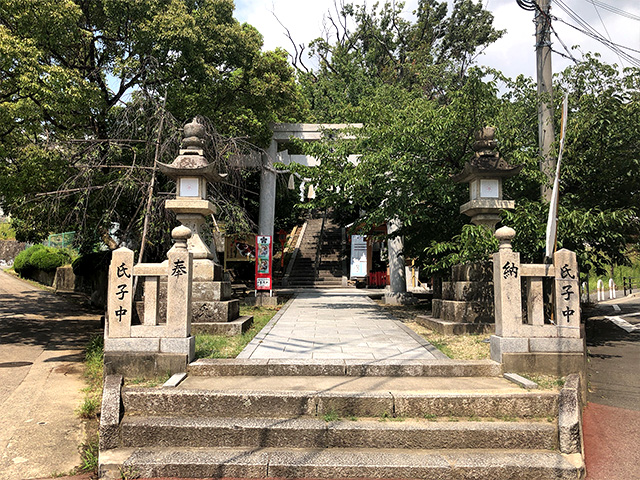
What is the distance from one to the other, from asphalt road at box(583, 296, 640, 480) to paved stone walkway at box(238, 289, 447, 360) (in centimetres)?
201

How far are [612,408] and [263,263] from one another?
→ 453 inches

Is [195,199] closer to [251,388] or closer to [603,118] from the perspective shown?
[251,388]

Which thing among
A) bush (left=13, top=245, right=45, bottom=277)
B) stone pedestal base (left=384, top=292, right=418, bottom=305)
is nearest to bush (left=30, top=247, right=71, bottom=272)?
bush (left=13, top=245, right=45, bottom=277)

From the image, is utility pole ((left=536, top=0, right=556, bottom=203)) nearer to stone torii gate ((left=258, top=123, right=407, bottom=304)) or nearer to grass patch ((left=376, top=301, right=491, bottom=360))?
grass patch ((left=376, top=301, right=491, bottom=360))

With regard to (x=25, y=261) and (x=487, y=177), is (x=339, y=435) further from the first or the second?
(x=25, y=261)

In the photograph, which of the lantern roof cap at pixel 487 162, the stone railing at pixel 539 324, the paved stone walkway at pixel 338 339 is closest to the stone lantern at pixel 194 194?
the paved stone walkway at pixel 338 339

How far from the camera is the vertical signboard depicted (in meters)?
15.9

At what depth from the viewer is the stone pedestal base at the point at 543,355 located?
19.3ft

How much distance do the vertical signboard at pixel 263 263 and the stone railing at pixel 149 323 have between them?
9.91m

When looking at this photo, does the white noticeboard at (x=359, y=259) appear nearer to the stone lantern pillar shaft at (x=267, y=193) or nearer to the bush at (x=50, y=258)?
the stone lantern pillar shaft at (x=267, y=193)

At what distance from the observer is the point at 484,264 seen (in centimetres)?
850

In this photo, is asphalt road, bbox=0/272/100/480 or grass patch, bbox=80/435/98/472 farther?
asphalt road, bbox=0/272/100/480

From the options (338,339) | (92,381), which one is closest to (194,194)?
(92,381)

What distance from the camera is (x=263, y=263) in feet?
52.2
